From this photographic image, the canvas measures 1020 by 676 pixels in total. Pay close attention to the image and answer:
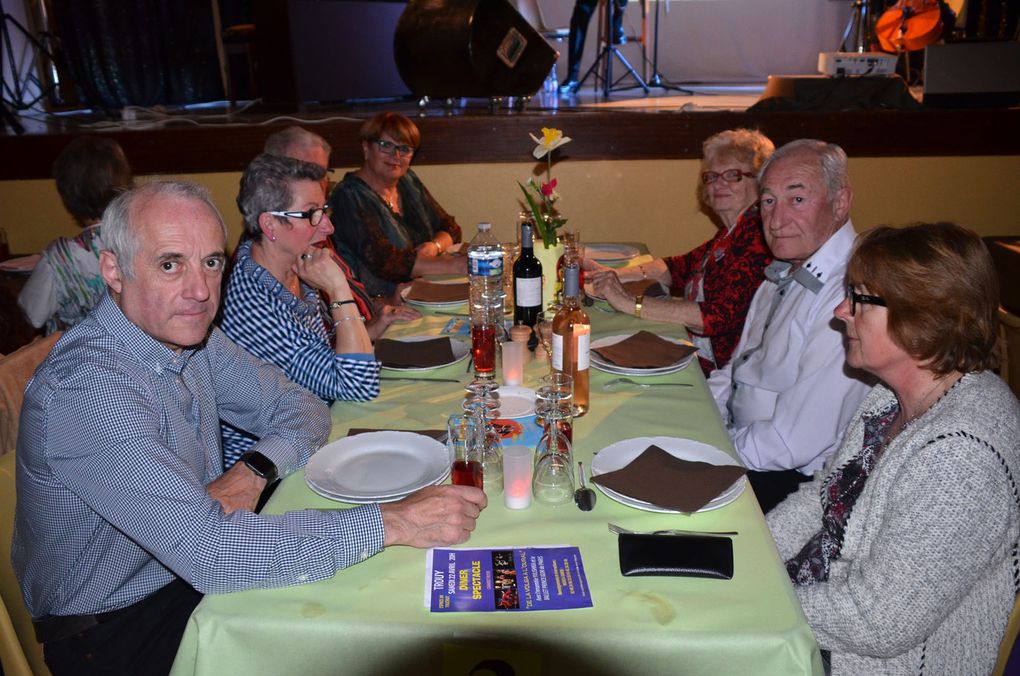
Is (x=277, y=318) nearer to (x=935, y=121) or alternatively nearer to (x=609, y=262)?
(x=609, y=262)

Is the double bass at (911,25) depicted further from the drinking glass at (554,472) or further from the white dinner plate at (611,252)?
the drinking glass at (554,472)

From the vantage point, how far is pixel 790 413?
2166 millimetres

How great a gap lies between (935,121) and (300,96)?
4527 millimetres

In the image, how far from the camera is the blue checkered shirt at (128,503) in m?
1.28

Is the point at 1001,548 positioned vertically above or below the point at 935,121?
below

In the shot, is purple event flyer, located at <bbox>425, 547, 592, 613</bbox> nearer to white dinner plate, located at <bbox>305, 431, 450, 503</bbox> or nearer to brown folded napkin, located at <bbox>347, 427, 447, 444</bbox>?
white dinner plate, located at <bbox>305, 431, 450, 503</bbox>

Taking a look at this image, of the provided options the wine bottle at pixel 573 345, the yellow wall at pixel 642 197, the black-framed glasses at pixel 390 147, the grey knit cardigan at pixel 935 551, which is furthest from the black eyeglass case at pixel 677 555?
the yellow wall at pixel 642 197

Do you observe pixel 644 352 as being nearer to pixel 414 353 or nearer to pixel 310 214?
pixel 414 353

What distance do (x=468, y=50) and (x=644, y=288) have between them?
7.99 ft

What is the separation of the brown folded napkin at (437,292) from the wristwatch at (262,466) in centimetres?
127

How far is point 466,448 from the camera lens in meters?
1.50

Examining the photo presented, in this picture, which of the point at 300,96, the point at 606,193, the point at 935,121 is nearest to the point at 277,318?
the point at 606,193

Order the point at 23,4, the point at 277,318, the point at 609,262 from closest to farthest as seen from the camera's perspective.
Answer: the point at 277,318, the point at 609,262, the point at 23,4

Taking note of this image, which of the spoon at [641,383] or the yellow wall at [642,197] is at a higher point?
the yellow wall at [642,197]
